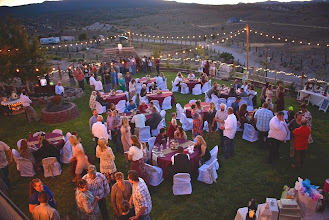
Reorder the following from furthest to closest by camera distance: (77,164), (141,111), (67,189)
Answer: (141,111)
(67,189)
(77,164)

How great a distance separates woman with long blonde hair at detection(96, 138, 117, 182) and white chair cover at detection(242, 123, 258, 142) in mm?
4592

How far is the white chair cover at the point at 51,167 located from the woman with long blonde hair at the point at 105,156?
1.86 metres

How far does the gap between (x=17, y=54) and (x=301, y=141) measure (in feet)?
44.3

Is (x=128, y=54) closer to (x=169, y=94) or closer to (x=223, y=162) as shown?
(x=169, y=94)

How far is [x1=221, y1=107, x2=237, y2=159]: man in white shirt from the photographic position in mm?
6801

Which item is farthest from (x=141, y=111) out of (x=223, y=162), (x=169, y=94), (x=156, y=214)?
(x=156, y=214)

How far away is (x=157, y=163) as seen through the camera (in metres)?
6.51

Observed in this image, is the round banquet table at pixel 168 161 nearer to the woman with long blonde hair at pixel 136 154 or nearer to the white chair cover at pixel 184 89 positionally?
the woman with long blonde hair at pixel 136 154

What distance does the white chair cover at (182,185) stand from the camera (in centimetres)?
579

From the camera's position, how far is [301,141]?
6.16 meters

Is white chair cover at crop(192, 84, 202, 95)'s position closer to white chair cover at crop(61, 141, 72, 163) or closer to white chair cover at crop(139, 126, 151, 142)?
white chair cover at crop(139, 126, 151, 142)

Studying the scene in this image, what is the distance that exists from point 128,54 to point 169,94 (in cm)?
1432

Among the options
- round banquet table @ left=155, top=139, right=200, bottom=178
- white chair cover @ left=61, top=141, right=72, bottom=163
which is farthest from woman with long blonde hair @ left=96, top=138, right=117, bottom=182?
white chair cover @ left=61, top=141, right=72, bottom=163

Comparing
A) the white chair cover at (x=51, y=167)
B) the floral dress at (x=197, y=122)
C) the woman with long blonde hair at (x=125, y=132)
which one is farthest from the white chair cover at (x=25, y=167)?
the floral dress at (x=197, y=122)
